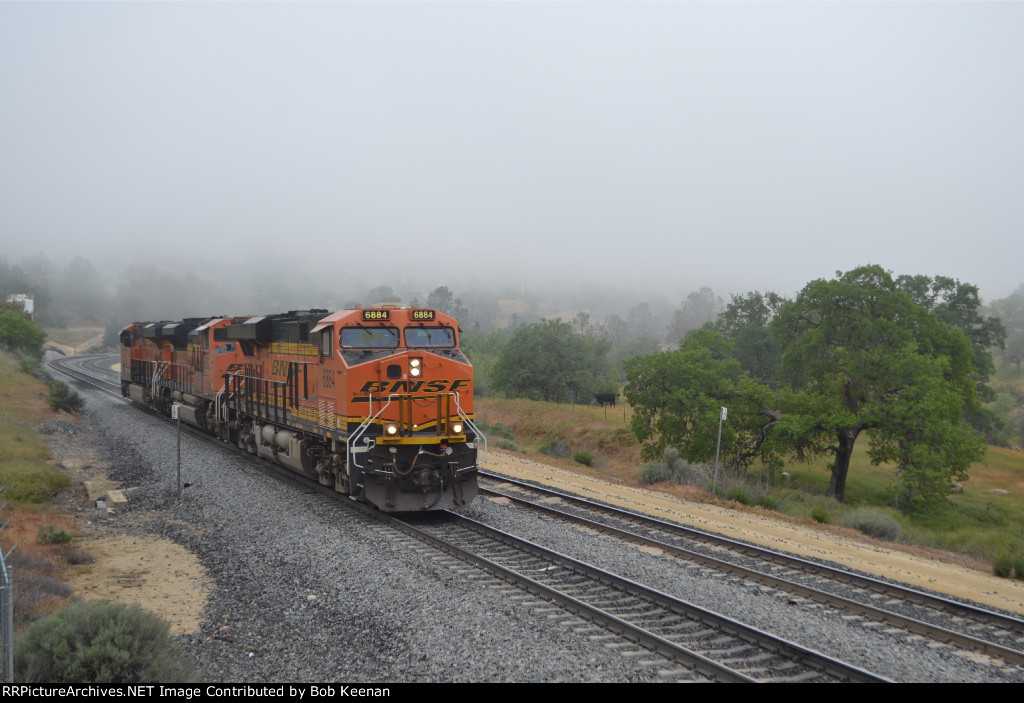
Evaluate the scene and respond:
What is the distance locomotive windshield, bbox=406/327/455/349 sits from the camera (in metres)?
13.2

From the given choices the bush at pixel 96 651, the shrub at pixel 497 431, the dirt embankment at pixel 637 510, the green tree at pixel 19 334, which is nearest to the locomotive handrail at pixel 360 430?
the dirt embankment at pixel 637 510

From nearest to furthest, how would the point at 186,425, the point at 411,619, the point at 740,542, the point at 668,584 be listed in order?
the point at 411,619 < the point at 668,584 < the point at 740,542 < the point at 186,425

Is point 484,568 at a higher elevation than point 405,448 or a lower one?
lower

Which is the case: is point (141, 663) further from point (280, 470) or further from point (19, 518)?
point (280, 470)

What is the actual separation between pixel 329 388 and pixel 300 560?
377 cm

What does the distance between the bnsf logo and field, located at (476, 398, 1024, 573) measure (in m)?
8.42

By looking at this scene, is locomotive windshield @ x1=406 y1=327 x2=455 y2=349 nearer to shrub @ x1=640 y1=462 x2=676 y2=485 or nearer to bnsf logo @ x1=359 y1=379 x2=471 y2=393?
bnsf logo @ x1=359 y1=379 x2=471 y2=393

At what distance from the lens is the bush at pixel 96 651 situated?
5957 mm

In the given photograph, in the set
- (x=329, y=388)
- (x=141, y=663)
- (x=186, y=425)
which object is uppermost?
(x=329, y=388)

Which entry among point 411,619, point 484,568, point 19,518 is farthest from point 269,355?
point 411,619

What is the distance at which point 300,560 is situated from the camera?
10.4 meters

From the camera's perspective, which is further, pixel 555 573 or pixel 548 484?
pixel 548 484

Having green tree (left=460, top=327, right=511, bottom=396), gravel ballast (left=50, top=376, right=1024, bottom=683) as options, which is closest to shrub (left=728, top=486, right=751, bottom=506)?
gravel ballast (left=50, top=376, right=1024, bottom=683)

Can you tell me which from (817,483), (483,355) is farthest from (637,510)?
(483,355)
